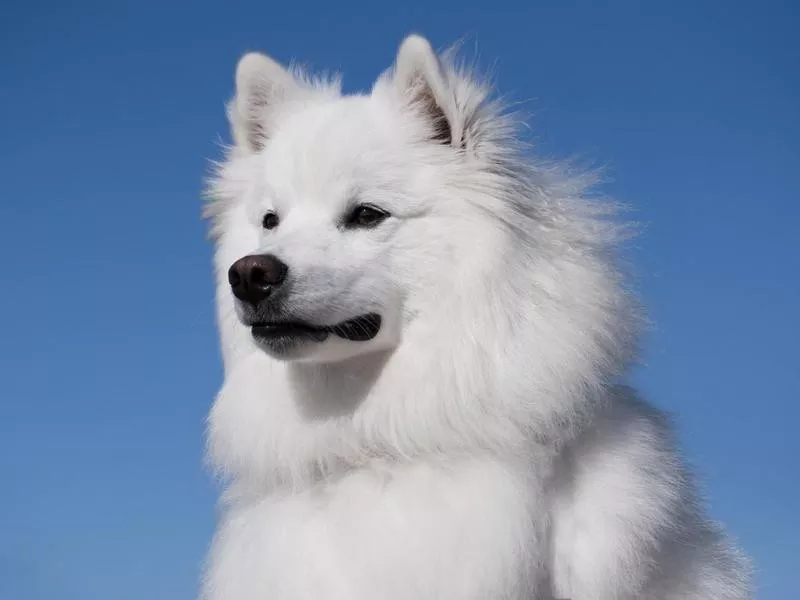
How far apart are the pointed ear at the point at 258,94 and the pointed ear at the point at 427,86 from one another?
2.89 feet

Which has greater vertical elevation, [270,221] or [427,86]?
[427,86]

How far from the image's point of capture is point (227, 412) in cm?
584

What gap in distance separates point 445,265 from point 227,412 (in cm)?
151

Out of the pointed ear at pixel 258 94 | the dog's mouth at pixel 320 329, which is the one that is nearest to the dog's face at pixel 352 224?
the dog's mouth at pixel 320 329

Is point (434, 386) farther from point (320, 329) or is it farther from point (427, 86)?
point (427, 86)

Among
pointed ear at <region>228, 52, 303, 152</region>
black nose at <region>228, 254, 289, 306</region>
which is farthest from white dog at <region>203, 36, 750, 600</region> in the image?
pointed ear at <region>228, 52, 303, 152</region>

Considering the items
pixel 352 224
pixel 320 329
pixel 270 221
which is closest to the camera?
pixel 320 329

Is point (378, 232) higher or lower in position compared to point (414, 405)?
higher

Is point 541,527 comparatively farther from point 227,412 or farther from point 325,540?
point 227,412

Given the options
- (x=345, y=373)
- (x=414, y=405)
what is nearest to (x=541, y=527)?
(x=414, y=405)

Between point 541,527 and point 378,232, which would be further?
point 378,232

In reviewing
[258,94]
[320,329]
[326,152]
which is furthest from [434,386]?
[258,94]

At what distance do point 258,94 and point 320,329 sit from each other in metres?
1.85

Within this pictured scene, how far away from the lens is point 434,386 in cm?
538
